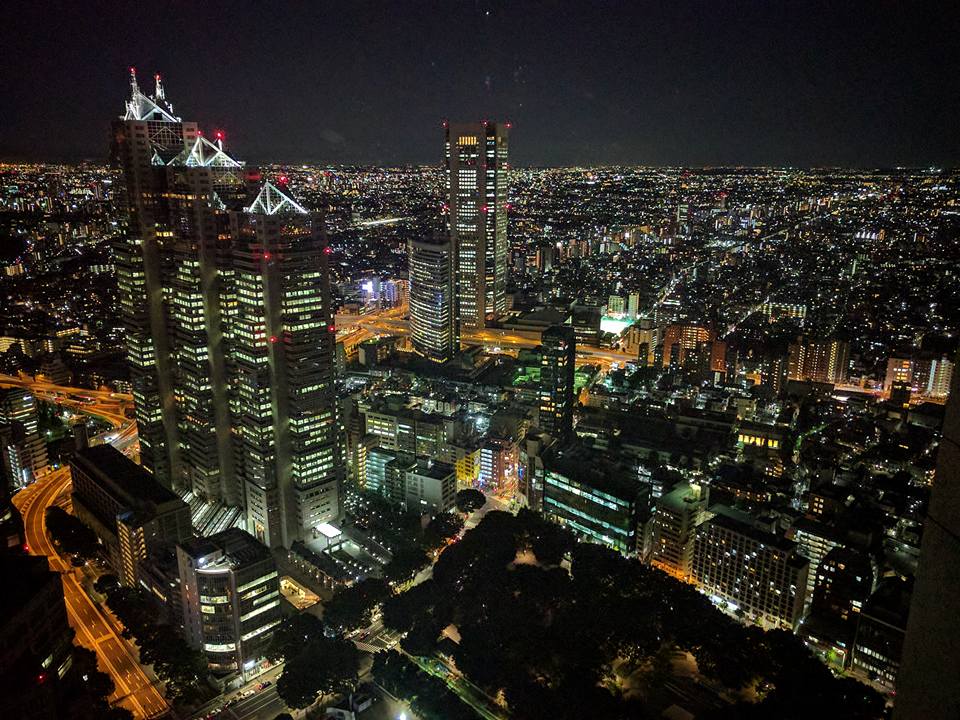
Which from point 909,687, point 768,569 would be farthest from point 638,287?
point 909,687

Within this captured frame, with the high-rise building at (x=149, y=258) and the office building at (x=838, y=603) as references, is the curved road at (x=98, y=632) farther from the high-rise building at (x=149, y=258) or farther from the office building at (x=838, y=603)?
the office building at (x=838, y=603)

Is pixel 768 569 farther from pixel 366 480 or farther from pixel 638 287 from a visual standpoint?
pixel 638 287

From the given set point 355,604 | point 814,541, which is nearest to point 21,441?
point 355,604

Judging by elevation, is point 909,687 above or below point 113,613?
above

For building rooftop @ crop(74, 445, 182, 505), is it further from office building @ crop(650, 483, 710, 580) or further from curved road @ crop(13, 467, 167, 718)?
office building @ crop(650, 483, 710, 580)

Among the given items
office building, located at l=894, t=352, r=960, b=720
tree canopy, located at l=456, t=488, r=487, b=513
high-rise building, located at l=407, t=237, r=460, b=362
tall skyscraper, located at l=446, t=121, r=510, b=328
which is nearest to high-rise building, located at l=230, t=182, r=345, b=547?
tree canopy, located at l=456, t=488, r=487, b=513

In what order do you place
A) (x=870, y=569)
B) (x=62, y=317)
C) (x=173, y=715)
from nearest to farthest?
(x=173, y=715)
(x=870, y=569)
(x=62, y=317)
